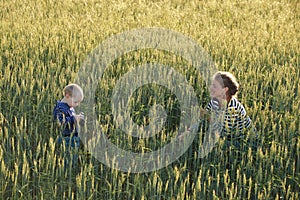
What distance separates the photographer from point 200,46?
7.15 metres

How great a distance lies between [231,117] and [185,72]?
1.51 m

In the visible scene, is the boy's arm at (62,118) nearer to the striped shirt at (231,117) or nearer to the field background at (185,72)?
the field background at (185,72)

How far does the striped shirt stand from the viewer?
4309 mm

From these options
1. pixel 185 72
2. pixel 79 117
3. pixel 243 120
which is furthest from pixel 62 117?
pixel 185 72

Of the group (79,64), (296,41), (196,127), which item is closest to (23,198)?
(196,127)

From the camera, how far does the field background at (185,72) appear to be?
3592 mm

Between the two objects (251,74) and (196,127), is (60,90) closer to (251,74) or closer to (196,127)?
(196,127)

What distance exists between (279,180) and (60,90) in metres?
2.24

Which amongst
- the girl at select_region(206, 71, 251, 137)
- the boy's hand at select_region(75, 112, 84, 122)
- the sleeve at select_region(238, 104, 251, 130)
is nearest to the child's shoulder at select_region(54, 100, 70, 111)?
the boy's hand at select_region(75, 112, 84, 122)

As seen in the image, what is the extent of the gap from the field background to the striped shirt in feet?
0.44

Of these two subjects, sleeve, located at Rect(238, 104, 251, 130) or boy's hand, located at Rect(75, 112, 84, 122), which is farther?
sleeve, located at Rect(238, 104, 251, 130)

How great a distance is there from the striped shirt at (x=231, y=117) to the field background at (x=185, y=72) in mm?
134

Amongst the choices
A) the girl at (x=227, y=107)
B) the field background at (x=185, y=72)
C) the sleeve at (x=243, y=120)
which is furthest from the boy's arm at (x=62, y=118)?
the sleeve at (x=243, y=120)

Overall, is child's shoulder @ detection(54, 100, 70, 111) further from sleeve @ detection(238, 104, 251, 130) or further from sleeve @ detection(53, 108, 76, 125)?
sleeve @ detection(238, 104, 251, 130)
